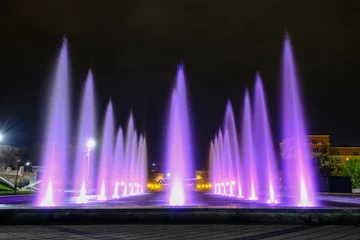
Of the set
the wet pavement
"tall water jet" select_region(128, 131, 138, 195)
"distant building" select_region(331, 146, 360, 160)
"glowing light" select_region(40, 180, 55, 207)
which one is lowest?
the wet pavement

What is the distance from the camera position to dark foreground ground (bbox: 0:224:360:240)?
561 cm

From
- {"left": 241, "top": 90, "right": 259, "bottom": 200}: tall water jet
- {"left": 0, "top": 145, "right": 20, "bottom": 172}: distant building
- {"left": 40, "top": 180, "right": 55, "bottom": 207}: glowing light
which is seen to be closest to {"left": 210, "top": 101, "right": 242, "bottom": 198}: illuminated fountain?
{"left": 241, "top": 90, "right": 259, "bottom": 200}: tall water jet

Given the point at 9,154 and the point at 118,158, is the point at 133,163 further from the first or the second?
the point at 9,154

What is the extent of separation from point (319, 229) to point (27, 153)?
79.9m

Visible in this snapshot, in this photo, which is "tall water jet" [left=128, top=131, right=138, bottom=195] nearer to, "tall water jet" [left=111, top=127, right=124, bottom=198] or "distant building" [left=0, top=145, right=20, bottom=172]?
"tall water jet" [left=111, top=127, right=124, bottom=198]

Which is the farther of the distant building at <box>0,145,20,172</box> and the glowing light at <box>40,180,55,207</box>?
the distant building at <box>0,145,20,172</box>

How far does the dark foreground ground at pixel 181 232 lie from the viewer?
221 inches

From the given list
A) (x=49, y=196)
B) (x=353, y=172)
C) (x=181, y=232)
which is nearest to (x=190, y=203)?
(x=49, y=196)

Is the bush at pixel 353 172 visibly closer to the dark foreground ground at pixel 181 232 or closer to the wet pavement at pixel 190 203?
the wet pavement at pixel 190 203

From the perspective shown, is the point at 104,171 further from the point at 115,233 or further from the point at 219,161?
the point at 115,233

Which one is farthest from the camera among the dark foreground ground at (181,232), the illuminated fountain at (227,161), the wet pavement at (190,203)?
the illuminated fountain at (227,161)

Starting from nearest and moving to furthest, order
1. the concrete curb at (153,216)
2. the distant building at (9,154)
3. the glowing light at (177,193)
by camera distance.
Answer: the concrete curb at (153,216)
the glowing light at (177,193)
the distant building at (9,154)

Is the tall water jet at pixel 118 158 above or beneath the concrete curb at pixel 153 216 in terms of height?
above

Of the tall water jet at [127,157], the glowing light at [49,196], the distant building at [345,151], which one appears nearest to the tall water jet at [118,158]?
the tall water jet at [127,157]
